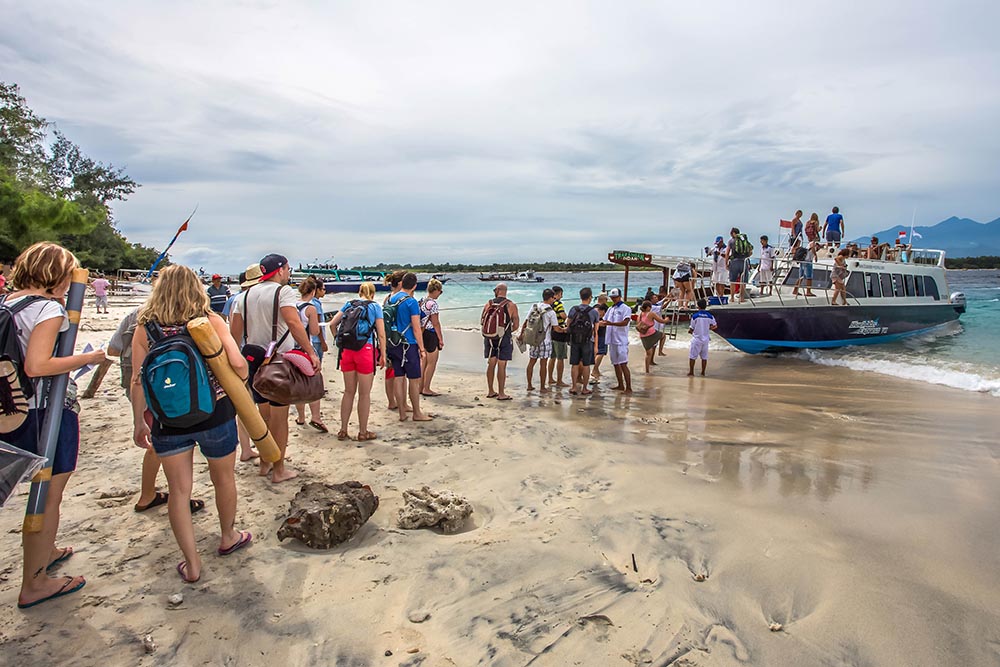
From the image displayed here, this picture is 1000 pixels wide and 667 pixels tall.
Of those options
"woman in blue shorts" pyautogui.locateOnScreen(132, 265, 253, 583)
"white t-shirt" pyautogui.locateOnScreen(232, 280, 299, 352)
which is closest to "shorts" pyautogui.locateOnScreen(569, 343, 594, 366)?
"white t-shirt" pyautogui.locateOnScreen(232, 280, 299, 352)

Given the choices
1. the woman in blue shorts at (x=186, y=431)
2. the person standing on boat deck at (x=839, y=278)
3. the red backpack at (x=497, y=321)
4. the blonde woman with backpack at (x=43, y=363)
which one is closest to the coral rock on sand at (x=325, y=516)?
the woman in blue shorts at (x=186, y=431)

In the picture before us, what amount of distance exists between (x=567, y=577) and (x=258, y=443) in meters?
2.00

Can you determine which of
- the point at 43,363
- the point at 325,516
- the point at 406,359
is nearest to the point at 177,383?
the point at 43,363

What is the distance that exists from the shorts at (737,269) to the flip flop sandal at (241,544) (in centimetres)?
1321

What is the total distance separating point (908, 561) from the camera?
3.51m

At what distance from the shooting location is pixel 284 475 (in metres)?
4.55

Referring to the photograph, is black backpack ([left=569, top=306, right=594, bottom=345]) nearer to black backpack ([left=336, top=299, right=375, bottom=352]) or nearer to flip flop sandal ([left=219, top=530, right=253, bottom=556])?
black backpack ([left=336, top=299, right=375, bottom=352])

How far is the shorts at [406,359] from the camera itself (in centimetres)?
626

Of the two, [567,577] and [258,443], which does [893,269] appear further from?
[258,443]

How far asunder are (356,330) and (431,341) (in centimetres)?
217

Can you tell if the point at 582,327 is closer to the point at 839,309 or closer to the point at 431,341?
the point at 431,341

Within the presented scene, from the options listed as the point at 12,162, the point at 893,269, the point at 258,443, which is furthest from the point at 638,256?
the point at 12,162

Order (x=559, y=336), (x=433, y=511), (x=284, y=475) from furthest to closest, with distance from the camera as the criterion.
→ (x=559, y=336)
(x=284, y=475)
(x=433, y=511)

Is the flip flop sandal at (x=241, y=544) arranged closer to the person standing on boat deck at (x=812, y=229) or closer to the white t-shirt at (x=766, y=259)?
the white t-shirt at (x=766, y=259)
